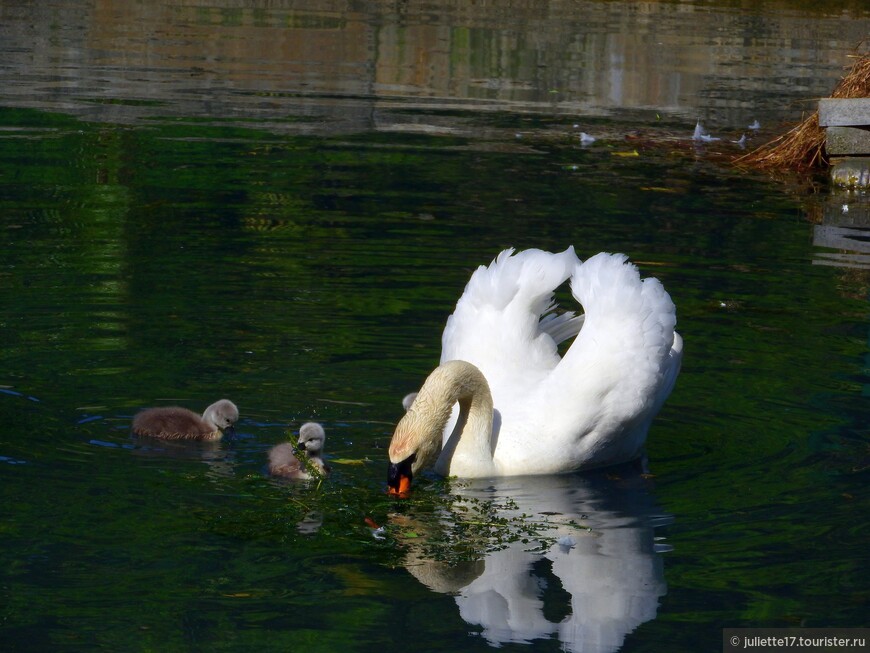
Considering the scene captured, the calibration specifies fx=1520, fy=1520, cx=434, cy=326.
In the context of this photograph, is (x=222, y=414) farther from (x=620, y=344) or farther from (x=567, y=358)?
(x=620, y=344)

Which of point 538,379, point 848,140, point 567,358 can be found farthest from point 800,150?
point 567,358

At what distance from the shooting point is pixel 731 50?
80.9 feet

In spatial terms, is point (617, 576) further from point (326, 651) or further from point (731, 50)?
point (731, 50)

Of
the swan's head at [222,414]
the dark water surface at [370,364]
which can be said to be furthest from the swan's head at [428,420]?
the swan's head at [222,414]

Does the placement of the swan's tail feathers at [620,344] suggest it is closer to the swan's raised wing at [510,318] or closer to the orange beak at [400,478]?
the swan's raised wing at [510,318]

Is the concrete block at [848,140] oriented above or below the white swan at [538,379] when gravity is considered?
above

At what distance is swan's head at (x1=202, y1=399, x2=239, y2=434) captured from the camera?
6.80 m

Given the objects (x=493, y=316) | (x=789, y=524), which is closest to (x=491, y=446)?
(x=493, y=316)

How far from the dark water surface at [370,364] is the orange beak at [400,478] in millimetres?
62

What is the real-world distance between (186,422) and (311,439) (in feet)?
2.40

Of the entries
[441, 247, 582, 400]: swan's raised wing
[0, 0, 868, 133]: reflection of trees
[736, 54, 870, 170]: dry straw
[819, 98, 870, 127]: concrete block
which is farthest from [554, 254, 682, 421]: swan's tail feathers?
[0, 0, 868, 133]: reflection of trees

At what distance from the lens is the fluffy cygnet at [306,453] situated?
20.8 ft

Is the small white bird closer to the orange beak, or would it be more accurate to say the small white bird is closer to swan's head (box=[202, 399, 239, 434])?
swan's head (box=[202, 399, 239, 434])

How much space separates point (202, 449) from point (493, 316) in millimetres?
1522
